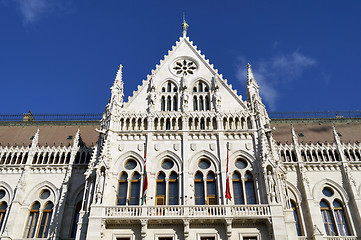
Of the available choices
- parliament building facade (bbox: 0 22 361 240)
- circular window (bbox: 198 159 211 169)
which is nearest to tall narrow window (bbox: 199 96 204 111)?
parliament building facade (bbox: 0 22 361 240)

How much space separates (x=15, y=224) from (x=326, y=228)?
23011mm

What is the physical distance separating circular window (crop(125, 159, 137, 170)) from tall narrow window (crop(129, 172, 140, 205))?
60cm

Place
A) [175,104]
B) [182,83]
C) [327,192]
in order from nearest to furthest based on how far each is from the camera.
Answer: [327,192], [175,104], [182,83]

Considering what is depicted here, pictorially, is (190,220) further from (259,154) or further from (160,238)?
(259,154)

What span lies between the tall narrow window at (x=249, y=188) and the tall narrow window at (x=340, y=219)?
773cm

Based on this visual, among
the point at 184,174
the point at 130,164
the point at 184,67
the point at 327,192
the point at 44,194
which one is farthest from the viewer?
the point at 184,67

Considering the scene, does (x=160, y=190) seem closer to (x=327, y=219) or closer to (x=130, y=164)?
(x=130, y=164)

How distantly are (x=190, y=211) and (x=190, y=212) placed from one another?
0.07 m

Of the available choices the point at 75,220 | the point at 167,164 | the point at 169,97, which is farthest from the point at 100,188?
the point at 169,97

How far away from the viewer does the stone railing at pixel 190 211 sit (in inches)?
903

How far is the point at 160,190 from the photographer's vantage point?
25156mm

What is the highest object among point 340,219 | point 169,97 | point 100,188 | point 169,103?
point 169,97

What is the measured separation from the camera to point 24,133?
119 ft

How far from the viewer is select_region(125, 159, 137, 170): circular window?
86.2ft
